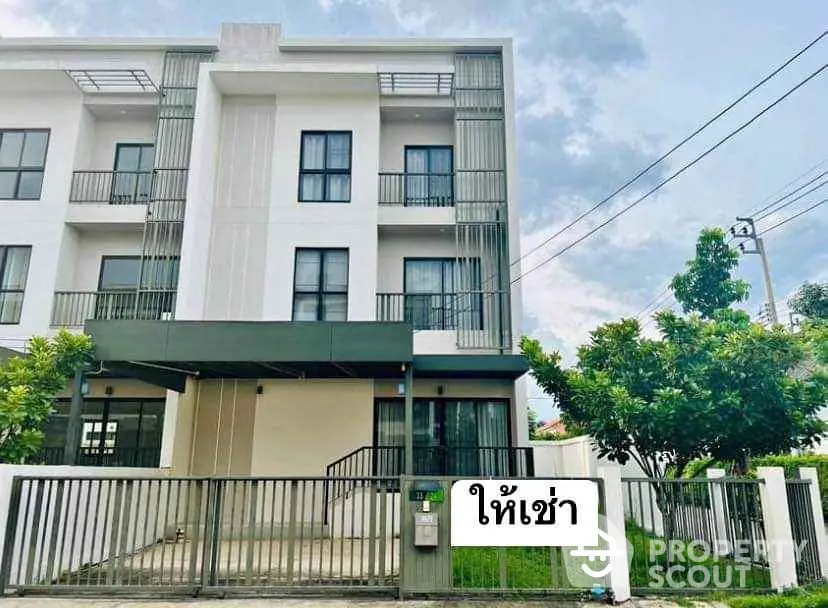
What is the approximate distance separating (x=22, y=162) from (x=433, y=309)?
962cm

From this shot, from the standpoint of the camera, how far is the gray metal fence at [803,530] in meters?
6.29

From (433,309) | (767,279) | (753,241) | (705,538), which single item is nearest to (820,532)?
(705,538)

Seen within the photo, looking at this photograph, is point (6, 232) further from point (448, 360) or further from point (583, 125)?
point (583, 125)

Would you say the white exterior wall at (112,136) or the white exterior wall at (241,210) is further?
the white exterior wall at (112,136)

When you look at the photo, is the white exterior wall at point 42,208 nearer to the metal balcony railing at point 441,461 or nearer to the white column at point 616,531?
the metal balcony railing at point 441,461

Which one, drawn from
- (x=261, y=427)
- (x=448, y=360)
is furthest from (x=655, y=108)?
(x=261, y=427)

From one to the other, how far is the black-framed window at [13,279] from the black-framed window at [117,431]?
2068mm

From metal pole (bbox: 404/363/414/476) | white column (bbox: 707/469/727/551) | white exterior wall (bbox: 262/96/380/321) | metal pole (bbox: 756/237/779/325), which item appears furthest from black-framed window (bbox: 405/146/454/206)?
metal pole (bbox: 756/237/779/325)

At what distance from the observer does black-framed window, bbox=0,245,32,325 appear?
11352 millimetres

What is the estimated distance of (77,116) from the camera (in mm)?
12336

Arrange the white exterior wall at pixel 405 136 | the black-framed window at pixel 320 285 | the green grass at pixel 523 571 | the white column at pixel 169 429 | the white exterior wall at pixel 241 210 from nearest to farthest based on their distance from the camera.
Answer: the green grass at pixel 523 571, the white column at pixel 169 429, the black-framed window at pixel 320 285, the white exterior wall at pixel 241 210, the white exterior wall at pixel 405 136

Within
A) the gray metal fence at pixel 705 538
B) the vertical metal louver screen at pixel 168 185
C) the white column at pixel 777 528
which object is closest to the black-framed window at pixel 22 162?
the vertical metal louver screen at pixel 168 185

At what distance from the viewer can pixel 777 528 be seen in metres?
6.21

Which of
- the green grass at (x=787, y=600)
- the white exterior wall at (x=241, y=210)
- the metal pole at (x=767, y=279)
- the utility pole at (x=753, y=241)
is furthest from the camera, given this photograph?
the utility pole at (x=753, y=241)
